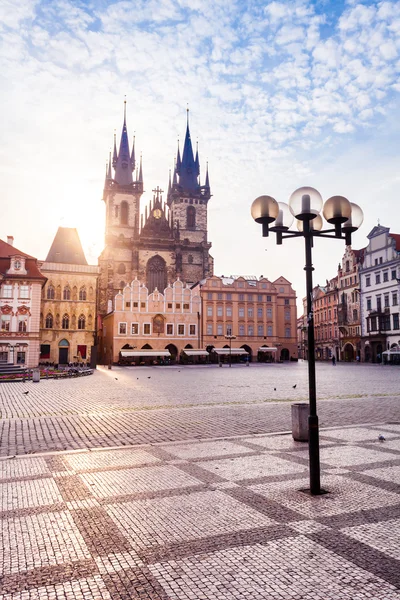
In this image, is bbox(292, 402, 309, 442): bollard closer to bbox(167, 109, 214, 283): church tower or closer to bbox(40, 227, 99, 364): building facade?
bbox(40, 227, 99, 364): building facade

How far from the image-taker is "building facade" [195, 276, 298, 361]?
6894 centimetres

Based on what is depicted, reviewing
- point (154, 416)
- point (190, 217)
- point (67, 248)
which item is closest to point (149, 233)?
point (190, 217)

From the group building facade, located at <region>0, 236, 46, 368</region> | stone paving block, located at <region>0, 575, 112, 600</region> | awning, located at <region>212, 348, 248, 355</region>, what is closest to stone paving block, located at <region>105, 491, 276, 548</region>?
stone paving block, located at <region>0, 575, 112, 600</region>

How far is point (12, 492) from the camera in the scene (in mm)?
5707

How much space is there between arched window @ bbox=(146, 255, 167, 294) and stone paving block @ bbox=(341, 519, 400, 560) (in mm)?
78376

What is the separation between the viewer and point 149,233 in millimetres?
86875

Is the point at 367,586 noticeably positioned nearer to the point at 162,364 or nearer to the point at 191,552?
the point at 191,552

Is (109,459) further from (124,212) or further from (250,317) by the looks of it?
(124,212)

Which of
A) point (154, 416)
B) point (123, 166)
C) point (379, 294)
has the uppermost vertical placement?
point (123, 166)

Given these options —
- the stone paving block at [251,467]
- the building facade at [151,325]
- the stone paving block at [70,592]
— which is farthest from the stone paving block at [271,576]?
the building facade at [151,325]

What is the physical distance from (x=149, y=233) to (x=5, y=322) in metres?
40.2

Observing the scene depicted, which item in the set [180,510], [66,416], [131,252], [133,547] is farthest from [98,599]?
[131,252]

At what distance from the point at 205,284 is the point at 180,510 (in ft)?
214

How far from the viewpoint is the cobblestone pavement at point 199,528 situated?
11.3ft
